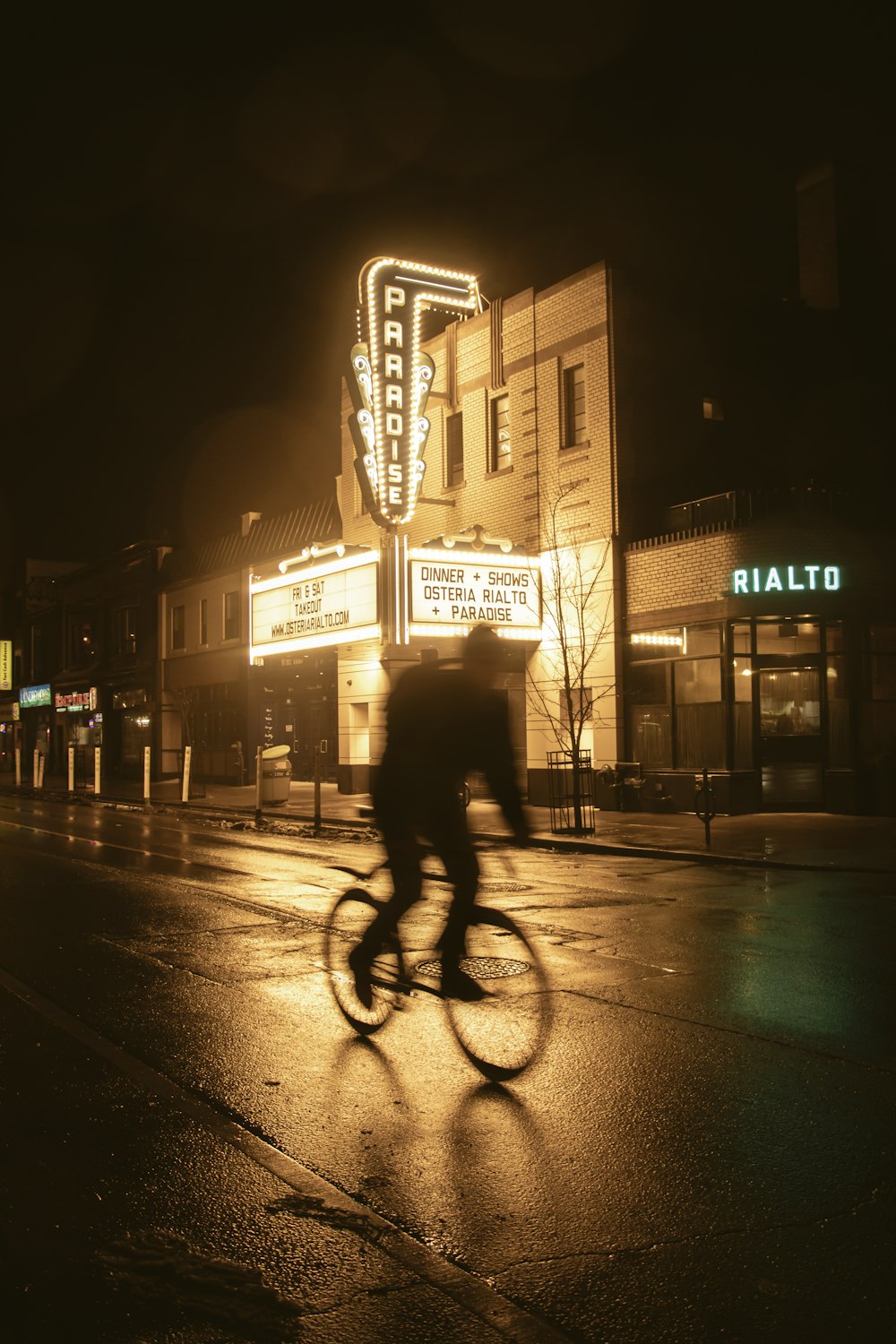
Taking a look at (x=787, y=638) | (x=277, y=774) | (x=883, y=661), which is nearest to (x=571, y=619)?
(x=787, y=638)

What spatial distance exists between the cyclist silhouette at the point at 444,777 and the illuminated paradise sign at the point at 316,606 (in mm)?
17399

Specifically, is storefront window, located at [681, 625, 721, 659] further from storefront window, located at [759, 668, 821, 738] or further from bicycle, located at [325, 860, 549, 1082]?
bicycle, located at [325, 860, 549, 1082]

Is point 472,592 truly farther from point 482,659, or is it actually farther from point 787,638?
point 482,659

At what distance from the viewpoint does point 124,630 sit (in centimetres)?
4600

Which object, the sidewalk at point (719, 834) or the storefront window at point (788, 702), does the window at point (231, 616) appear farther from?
the storefront window at point (788, 702)

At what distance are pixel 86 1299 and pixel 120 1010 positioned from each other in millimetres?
3544

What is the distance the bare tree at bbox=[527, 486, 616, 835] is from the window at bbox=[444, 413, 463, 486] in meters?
3.87

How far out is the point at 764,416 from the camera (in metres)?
24.7

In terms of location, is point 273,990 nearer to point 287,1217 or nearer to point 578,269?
point 287,1217

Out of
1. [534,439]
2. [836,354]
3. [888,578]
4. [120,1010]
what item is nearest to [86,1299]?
[120,1010]

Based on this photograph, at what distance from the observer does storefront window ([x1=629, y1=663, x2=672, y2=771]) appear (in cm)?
2234

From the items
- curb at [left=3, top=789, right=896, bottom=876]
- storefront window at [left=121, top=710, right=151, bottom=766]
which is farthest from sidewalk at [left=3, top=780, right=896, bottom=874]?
storefront window at [left=121, top=710, right=151, bottom=766]

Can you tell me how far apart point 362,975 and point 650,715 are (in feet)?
54.7

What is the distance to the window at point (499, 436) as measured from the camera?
26.2m
